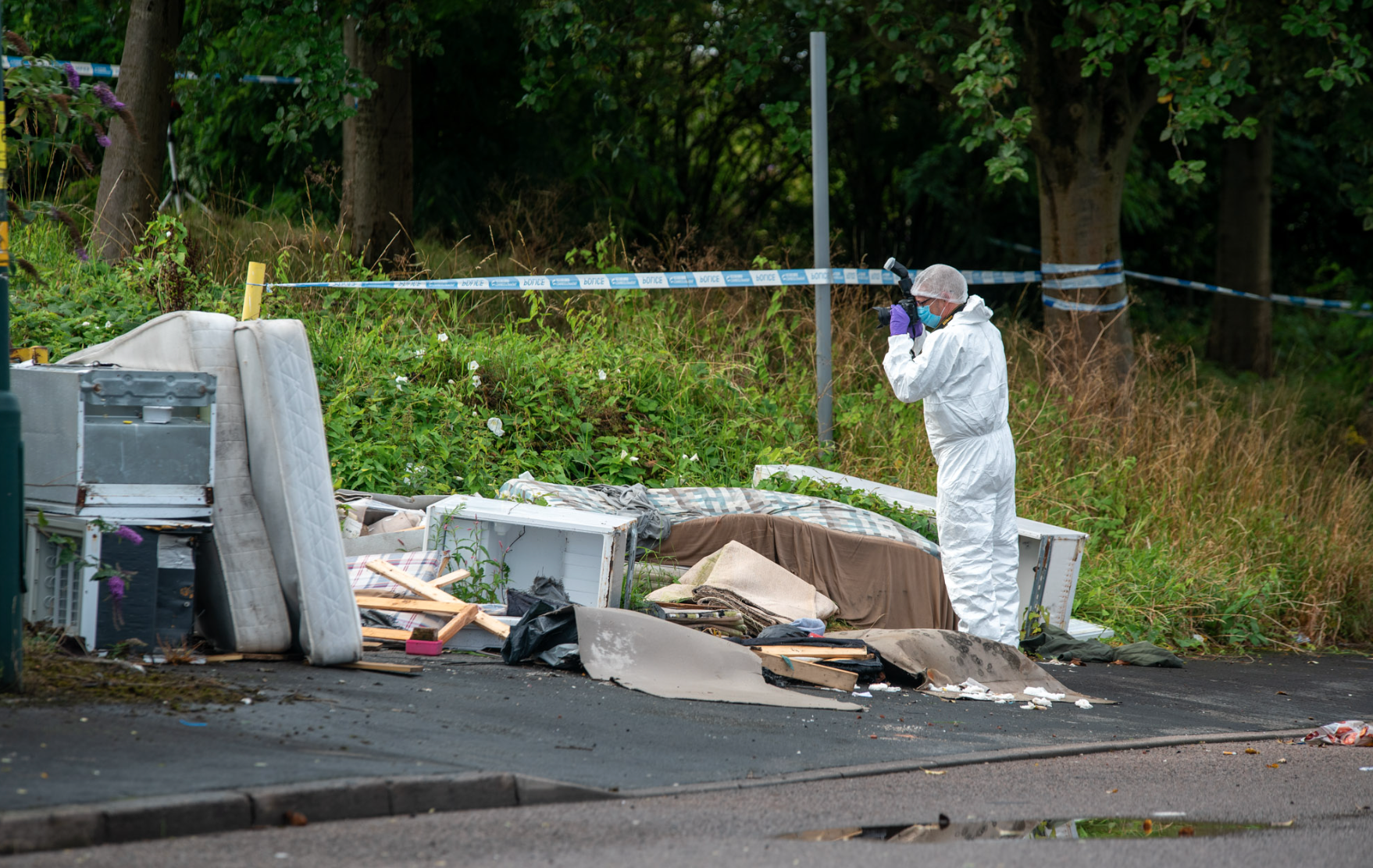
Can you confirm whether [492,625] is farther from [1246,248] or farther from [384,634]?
[1246,248]

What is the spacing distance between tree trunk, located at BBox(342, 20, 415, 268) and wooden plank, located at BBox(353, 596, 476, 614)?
625cm

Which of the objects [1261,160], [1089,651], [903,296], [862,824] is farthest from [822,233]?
[1261,160]


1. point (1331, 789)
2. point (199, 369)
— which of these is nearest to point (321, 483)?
point (199, 369)

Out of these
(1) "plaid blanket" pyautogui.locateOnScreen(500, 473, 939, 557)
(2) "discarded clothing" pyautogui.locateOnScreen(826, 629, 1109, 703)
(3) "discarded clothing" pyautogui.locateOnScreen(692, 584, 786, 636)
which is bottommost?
(2) "discarded clothing" pyautogui.locateOnScreen(826, 629, 1109, 703)

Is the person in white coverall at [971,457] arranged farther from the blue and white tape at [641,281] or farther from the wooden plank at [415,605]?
the wooden plank at [415,605]

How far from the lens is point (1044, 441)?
11.7 meters

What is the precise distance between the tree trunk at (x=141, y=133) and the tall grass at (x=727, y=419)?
1.52 feet

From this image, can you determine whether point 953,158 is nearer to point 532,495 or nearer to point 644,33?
point 644,33

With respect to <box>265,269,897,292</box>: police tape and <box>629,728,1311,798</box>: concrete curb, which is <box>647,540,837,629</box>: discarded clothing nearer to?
<box>629,728,1311,798</box>: concrete curb

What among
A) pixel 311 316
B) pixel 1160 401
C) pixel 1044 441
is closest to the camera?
pixel 311 316

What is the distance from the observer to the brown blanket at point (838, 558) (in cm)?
841

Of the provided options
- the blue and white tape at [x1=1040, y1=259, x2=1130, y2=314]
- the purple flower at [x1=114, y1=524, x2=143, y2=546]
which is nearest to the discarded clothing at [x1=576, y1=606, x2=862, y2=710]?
the purple flower at [x1=114, y1=524, x2=143, y2=546]

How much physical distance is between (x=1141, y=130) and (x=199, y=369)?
1591cm

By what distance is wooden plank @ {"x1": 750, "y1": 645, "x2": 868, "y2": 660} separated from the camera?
7.00 meters
